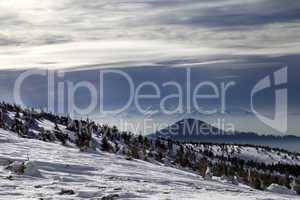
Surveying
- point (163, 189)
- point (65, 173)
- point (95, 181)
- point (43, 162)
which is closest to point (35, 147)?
point (43, 162)

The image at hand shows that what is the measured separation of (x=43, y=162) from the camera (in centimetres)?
2259

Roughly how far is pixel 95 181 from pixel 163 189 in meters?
2.59

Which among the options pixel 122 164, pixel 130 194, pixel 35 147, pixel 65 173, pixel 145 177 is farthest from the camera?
pixel 35 147

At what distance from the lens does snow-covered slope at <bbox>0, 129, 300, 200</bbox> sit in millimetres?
15469

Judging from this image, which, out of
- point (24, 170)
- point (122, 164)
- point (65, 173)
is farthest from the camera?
point (122, 164)

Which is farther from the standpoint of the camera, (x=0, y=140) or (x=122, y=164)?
(x=0, y=140)

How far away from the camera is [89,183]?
18.3 m

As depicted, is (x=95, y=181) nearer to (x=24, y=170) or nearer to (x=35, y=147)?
(x=24, y=170)

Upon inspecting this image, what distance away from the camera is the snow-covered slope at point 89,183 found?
15.5 metres

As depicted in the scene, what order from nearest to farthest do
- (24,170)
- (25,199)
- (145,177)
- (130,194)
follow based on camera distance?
(25,199) < (130,194) < (24,170) < (145,177)

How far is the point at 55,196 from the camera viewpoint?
14664 millimetres

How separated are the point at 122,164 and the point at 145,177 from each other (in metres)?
5.51

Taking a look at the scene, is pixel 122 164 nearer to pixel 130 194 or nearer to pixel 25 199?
pixel 130 194

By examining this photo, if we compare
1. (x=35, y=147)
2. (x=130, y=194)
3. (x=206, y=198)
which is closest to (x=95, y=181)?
(x=130, y=194)
